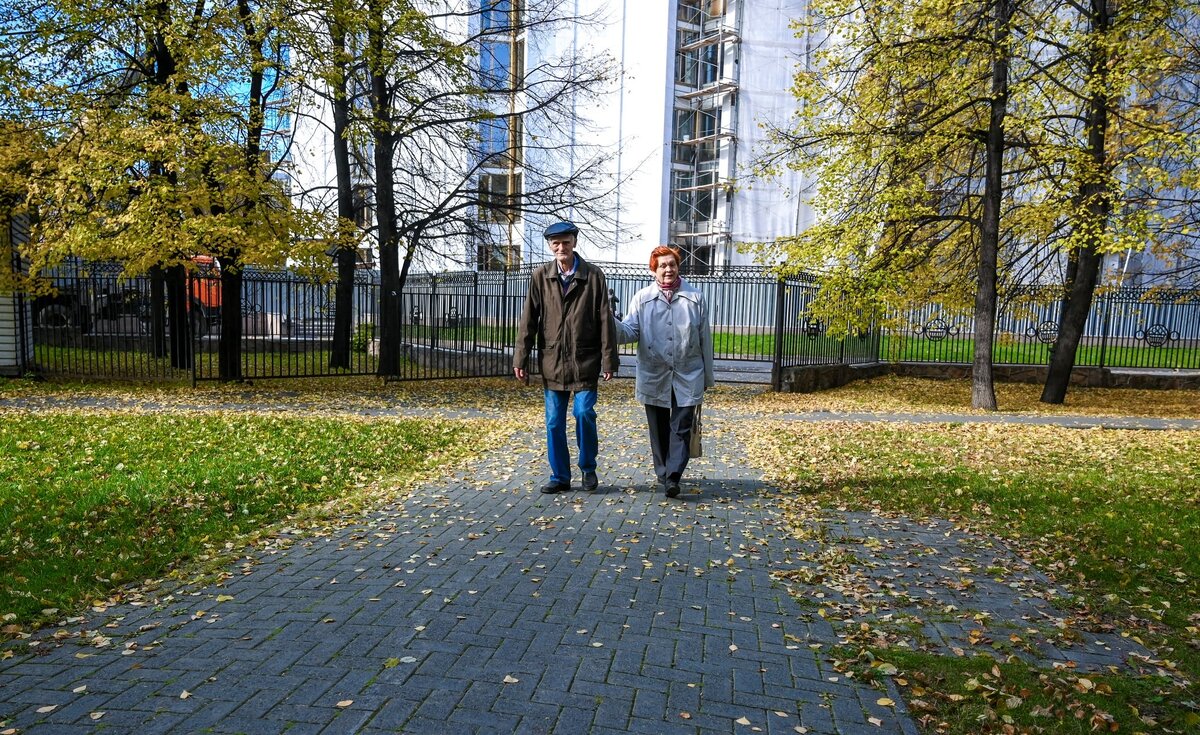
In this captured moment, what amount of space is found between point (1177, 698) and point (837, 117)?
12.2m

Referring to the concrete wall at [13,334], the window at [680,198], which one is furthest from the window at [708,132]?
the concrete wall at [13,334]

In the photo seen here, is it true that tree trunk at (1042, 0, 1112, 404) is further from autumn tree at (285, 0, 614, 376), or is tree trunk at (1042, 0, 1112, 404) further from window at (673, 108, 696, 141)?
window at (673, 108, 696, 141)

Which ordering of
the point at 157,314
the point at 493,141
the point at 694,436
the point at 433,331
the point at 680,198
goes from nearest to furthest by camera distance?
the point at 694,436 < the point at 157,314 < the point at 433,331 < the point at 493,141 < the point at 680,198

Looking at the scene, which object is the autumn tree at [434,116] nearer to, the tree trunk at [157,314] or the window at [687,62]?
the tree trunk at [157,314]

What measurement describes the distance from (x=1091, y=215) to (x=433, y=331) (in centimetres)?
1180

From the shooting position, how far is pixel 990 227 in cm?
1362

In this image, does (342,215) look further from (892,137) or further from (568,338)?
(568,338)

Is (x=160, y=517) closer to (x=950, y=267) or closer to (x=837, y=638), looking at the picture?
(x=837, y=638)

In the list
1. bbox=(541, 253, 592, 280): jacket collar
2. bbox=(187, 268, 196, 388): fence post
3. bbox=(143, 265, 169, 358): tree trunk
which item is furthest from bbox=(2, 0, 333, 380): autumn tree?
bbox=(541, 253, 592, 280): jacket collar

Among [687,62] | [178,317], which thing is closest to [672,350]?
[178,317]

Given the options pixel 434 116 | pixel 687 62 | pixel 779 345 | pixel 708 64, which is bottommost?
pixel 779 345

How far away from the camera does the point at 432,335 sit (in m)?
16.4

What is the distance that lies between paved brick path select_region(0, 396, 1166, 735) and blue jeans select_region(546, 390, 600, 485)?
30.1 inches

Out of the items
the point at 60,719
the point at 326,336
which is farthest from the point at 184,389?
the point at 60,719
